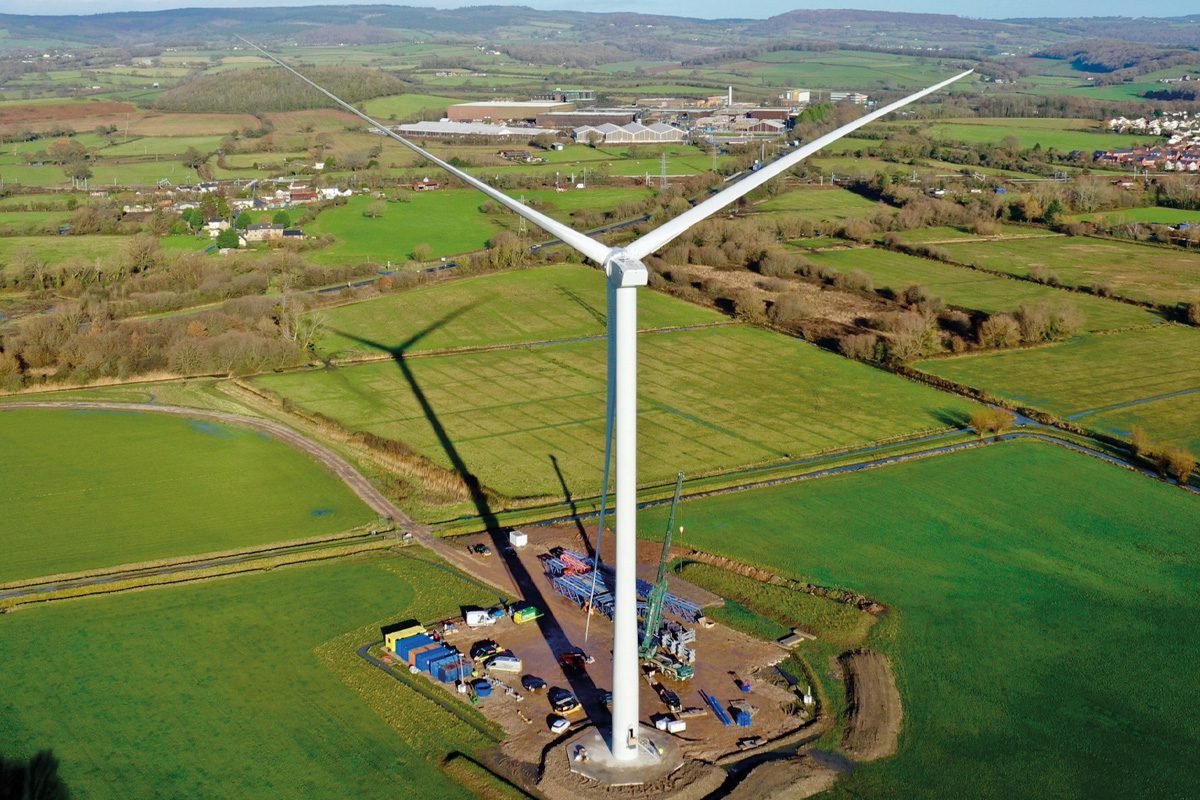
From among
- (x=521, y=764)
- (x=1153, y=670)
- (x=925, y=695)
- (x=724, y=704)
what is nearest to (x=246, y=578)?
(x=521, y=764)

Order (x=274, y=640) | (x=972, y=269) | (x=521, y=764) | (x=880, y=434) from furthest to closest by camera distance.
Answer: (x=972, y=269)
(x=880, y=434)
(x=274, y=640)
(x=521, y=764)

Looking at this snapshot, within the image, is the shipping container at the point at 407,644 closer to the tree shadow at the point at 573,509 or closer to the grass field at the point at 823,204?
the tree shadow at the point at 573,509

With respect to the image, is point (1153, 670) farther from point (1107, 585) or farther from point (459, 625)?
point (459, 625)

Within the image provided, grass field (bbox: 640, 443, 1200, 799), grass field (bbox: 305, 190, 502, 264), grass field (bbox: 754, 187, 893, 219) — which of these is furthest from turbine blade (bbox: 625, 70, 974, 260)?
grass field (bbox: 754, 187, 893, 219)

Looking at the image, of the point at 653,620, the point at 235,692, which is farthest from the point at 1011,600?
the point at 235,692

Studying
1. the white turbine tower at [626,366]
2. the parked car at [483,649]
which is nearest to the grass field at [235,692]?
the parked car at [483,649]

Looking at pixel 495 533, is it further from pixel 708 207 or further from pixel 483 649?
pixel 708 207

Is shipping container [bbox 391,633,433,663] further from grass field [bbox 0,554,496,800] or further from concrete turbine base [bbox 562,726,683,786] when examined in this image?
concrete turbine base [bbox 562,726,683,786]
